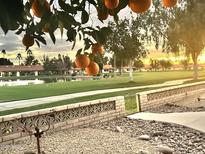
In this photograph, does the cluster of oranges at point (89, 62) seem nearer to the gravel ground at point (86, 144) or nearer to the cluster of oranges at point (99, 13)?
the cluster of oranges at point (99, 13)

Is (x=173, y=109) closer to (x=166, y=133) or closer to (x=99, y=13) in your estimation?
(x=166, y=133)

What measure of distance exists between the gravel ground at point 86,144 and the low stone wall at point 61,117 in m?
0.29

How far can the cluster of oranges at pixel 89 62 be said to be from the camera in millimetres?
1532

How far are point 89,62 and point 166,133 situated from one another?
791cm

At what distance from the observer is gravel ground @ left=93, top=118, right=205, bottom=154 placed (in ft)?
26.1

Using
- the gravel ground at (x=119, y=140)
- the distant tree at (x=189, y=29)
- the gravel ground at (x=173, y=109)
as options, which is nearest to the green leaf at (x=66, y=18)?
the gravel ground at (x=119, y=140)

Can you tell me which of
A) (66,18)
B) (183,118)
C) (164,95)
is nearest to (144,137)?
(183,118)

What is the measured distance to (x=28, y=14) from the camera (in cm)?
167

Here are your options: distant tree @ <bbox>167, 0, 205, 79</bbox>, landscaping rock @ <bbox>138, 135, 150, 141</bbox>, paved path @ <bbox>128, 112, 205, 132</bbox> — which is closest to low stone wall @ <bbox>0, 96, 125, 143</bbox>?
paved path @ <bbox>128, 112, 205, 132</bbox>

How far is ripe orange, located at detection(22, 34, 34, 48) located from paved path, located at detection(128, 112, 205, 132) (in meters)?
8.35

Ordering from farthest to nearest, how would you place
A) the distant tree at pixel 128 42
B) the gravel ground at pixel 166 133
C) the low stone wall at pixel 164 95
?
the distant tree at pixel 128 42, the low stone wall at pixel 164 95, the gravel ground at pixel 166 133

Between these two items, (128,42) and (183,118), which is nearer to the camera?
(183,118)

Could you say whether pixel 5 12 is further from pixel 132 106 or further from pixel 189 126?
pixel 132 106

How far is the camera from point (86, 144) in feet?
25.8
